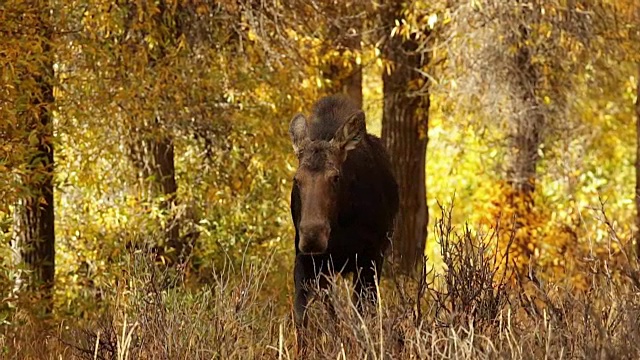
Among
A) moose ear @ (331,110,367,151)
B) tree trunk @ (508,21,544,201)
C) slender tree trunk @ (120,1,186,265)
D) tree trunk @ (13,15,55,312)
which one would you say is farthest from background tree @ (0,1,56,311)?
tree trunk @ (508,21,544,201)

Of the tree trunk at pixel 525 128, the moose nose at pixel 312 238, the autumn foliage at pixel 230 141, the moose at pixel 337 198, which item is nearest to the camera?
the autumn foliage at pixel 230 141

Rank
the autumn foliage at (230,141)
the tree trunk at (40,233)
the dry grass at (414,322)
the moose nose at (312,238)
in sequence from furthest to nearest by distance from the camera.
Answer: the tree trunk at (40,233), the moose nose at (312,238), the autumn foliage at (230,141), the dry grass at (414,322)

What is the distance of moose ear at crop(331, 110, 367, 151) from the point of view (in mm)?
9875

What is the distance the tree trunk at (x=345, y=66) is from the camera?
612 inches

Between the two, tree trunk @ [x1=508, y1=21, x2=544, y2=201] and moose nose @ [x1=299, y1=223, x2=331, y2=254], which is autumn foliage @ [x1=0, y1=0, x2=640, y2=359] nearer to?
tree trunk @ [x1=508, y1=21, x2=544, y2=201]

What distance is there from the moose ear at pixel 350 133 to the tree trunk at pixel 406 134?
7536mm

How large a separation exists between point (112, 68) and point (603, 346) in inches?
336

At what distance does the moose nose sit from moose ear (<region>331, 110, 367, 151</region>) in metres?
0.99

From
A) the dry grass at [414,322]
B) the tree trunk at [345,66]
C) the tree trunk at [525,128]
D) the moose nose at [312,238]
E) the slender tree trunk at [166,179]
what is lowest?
the dry grass at [414,322]

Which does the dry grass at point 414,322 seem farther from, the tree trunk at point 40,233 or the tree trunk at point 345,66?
the tree trunk at point 345,66

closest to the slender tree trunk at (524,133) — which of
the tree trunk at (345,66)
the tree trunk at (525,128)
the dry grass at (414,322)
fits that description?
the tree trunk at (525,128)

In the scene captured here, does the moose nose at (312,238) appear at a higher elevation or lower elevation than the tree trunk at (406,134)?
lower

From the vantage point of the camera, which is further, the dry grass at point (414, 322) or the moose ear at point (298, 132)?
the moose ear at point (298, 132)

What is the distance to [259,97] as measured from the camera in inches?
593
